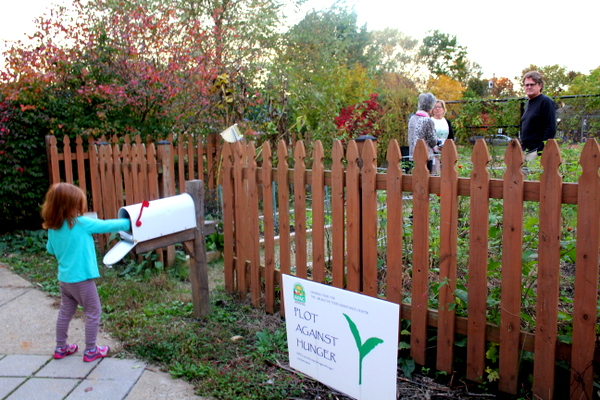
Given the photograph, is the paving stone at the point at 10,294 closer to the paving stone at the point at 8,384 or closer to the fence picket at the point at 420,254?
the paving stone at the point at 8,384

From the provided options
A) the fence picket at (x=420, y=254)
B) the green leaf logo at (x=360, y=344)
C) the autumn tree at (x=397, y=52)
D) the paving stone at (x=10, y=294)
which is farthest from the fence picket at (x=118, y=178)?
the autumn tree at (x=397, y=52)

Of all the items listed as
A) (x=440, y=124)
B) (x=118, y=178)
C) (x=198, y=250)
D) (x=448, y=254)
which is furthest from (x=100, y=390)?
(x=440, y=124)

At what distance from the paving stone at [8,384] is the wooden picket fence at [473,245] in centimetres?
189

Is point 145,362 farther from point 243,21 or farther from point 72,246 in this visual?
point 243,21

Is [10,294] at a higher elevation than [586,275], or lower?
lower

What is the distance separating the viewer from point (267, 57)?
1361cm

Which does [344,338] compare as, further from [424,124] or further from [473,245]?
[424,124]

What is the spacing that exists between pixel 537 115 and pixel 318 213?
3037mm

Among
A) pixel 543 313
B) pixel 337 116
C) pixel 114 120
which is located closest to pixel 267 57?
pixel 337 116

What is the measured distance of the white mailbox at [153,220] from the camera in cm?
336

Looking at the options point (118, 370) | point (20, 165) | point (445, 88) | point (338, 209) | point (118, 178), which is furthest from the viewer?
point (445, 88)

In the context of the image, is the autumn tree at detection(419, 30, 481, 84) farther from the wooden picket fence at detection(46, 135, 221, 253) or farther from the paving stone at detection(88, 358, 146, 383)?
the paving stone at detection(88, 358, 146, 383)

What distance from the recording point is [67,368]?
125 inches

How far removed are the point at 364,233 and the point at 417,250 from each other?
0.38m
